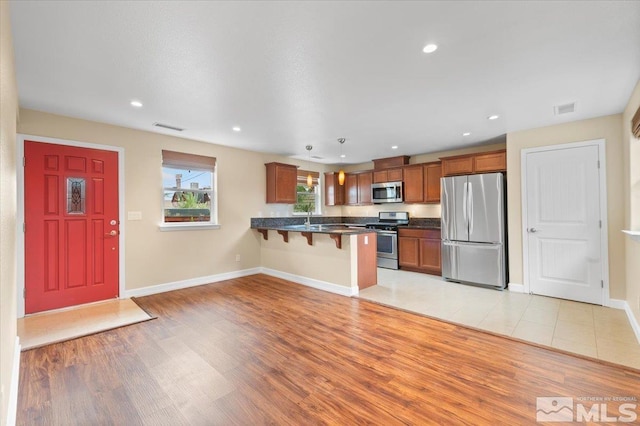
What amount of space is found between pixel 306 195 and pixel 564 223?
4849 mm

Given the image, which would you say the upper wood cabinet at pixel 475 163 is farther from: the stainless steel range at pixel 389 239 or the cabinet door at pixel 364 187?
the cabinet door at pixel 364 187

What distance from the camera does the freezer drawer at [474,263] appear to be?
14.4 ft

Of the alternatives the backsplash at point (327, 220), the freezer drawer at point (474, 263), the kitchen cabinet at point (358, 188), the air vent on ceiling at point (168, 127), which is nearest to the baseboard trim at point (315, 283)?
the backsplash at point (327, 220)

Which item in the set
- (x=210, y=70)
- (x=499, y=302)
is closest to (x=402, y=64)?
(x=210, y=70)

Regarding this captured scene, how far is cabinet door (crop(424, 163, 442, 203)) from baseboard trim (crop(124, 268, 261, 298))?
373 cm

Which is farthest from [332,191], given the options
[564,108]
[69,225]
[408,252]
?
[69,225]

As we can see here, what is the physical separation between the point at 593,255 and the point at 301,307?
12.5 ft

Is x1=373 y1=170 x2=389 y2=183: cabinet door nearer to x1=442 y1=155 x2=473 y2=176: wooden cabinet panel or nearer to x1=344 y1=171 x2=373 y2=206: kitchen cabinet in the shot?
x1=344 y1=171 x2=373 y2=206: kitchen cabinet

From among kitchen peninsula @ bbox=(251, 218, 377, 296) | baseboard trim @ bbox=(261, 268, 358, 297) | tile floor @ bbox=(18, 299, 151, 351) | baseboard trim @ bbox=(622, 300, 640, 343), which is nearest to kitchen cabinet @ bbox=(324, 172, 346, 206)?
kitchen peninsula @ bbox=(251, 218, 377, 296)

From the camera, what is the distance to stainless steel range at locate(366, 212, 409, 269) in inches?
233

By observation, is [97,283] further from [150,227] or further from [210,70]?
[210,70]

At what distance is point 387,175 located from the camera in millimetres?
6406

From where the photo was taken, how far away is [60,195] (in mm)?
3570

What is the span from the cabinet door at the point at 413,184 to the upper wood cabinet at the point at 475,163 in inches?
26.5
